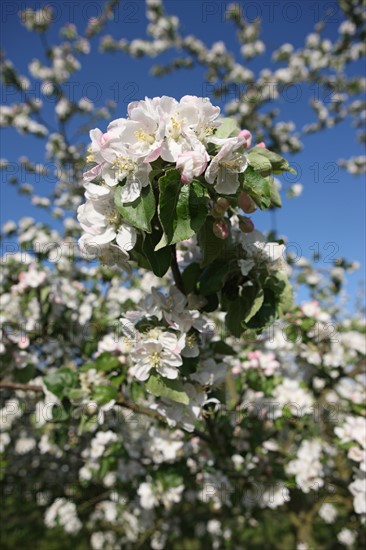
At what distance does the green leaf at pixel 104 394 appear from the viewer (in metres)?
1.70

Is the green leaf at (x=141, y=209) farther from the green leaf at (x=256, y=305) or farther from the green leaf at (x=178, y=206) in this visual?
the green leaf at (x=256, y=305)

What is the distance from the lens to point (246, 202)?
3.61ft

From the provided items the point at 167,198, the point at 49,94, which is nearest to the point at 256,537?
the point at 167,198

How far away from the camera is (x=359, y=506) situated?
6.86 ft

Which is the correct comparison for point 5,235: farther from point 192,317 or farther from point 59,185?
point 192,317

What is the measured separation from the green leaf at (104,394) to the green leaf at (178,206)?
94cm

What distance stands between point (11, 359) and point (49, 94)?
5.64 metres

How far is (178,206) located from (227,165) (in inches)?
5.9

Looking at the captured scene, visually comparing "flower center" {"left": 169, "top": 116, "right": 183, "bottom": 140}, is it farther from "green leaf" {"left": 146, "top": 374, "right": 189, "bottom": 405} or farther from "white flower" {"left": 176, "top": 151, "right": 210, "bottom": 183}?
"green leaf" {"left": 146, "top": 374, "right": 189, "bottom": 405}

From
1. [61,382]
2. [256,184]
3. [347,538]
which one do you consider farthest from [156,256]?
[347,538]

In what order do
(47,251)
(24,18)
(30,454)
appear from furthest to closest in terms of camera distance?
1. (24,18)
2. (30,454)
3. (47,251)

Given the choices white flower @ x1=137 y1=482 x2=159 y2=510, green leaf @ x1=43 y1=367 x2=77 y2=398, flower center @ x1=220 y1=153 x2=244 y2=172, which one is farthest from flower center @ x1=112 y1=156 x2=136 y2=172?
white flower @ x1=137 y1=482 x2=159 y2=510

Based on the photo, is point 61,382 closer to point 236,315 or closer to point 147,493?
point 236,315

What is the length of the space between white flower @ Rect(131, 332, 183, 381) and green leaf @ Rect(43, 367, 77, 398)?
668mm
